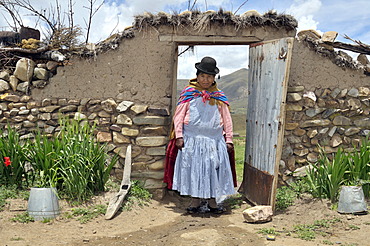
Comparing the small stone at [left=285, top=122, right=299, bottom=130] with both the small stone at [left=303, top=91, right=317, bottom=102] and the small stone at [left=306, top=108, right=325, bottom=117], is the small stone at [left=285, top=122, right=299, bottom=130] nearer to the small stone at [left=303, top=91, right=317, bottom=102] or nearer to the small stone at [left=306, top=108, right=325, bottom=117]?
the small stone at [left=306, top=108, right=325, bottom=117]

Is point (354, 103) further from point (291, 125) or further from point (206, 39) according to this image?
point (206, 39)

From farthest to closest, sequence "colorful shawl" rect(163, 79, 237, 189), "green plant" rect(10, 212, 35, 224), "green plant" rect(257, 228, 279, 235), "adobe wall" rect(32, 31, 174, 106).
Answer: "adobe wall" rect(32, 31, 174, 106), "colorful shawl" rect(163, 79, 237, 189), "green plant" rect(10, 212, 35, 224), "green plant" rect(257, 228, 279, 235)

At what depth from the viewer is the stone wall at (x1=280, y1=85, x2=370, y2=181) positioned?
535cm

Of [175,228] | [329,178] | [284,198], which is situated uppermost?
[329,178]

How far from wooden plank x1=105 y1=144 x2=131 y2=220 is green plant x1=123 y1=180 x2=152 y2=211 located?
117 mm

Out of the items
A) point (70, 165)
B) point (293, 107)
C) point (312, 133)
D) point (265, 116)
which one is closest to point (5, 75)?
point (70, 165)

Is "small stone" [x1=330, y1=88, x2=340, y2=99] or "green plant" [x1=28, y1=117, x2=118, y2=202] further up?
"small stone" [x1=330, y1=88, x2=340, y2=99]

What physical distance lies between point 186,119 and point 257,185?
1309mm

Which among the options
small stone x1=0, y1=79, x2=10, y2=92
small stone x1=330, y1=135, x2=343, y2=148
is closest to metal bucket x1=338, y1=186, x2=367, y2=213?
small stone x1=330, y1=135, x2=343, y2=148

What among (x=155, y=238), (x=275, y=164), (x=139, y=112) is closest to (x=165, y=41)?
(x=139, y=112)

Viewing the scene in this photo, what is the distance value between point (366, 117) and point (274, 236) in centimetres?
289

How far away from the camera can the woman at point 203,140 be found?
4.69m

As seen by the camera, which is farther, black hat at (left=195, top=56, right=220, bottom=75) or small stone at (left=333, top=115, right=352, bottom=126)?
small stone at (left=333, top=115, right=352, bottom=126)

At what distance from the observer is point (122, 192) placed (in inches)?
188
